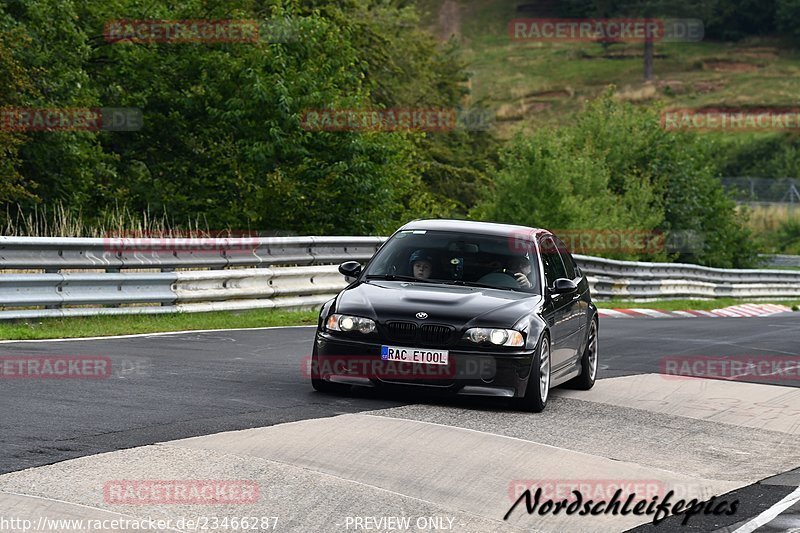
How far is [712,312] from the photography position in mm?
32562

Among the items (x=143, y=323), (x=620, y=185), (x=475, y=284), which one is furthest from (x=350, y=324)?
(x=620, y=185)

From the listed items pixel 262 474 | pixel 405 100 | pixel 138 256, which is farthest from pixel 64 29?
pixel 405 100

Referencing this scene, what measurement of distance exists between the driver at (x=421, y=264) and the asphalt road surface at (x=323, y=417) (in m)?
1.13

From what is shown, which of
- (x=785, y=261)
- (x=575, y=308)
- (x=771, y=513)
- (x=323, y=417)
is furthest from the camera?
(x=785, y=261)

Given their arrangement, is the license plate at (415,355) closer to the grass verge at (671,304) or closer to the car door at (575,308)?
the car door at (575,308)

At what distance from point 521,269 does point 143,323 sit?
6251 mm

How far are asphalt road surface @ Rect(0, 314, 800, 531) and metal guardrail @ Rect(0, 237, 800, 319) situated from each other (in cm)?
136

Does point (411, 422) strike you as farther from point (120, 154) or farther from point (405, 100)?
point (405, 100)

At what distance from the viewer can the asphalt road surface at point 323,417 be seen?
26.8 ft

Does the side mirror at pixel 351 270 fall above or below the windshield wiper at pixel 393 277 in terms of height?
Answer: above

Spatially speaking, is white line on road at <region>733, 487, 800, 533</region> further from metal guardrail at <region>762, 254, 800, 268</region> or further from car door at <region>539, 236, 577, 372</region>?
metal guardrail at <region>762, 254, 800, 268</region>

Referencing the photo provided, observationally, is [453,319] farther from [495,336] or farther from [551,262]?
[551,262]

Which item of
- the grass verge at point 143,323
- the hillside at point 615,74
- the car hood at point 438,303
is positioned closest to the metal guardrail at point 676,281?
the grass verge at point 143,323

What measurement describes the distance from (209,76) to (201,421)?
1035 inches
